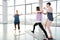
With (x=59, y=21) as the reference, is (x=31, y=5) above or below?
above

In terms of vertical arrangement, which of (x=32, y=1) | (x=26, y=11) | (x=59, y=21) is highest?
(x=32, y=1)

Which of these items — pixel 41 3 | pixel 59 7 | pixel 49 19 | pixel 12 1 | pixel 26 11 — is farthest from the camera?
pixel 12 1

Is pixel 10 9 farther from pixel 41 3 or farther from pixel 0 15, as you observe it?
pixel 41 3

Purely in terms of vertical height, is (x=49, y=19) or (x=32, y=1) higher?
(x=32, y=1)

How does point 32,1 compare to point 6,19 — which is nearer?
point 32,1

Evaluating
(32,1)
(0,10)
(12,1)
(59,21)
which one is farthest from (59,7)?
(0,10)

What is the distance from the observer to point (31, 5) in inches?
701

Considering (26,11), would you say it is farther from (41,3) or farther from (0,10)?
(0,10)

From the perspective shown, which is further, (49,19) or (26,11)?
(26,11)

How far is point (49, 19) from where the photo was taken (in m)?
6.78

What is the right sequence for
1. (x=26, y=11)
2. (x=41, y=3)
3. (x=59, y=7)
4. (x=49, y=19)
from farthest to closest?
(x=26, y=11) < (x=41, y=3) < (x=59, y=7) < (x=49, y=19)

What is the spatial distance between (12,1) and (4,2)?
1134 millimetres

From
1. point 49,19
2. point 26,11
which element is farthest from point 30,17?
point 49,19

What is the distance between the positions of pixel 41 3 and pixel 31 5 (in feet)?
4.36
